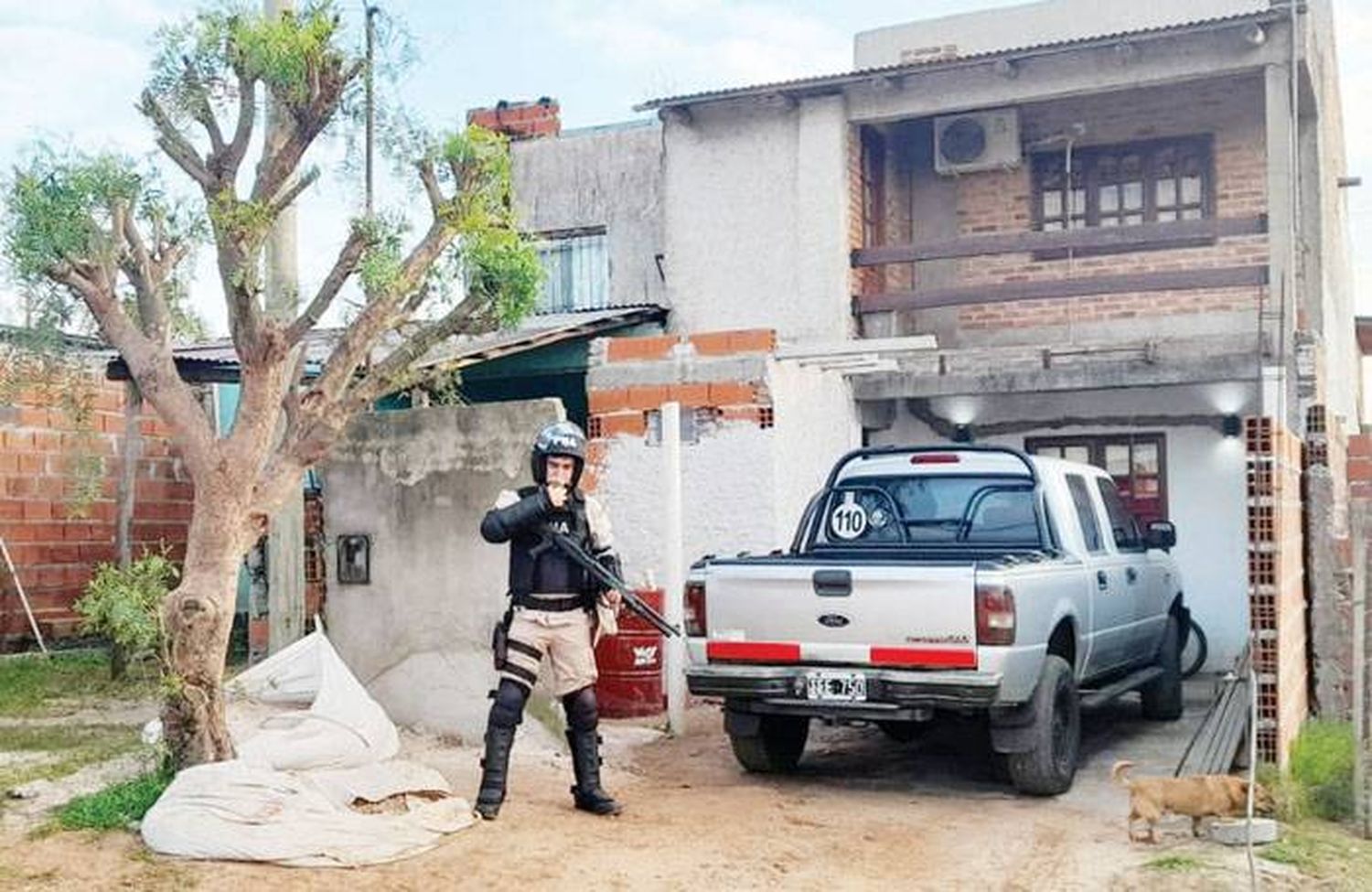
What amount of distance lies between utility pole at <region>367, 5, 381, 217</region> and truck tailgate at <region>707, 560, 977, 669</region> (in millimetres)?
2643

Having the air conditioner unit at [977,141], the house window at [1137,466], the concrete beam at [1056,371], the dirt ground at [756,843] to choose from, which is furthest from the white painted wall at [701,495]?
the air conditioner unit at [977,141]

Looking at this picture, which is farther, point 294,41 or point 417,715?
point 417,715

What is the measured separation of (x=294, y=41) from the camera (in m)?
6.52

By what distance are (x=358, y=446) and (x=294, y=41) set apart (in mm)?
3250

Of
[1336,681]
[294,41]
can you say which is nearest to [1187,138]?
[1336,681]

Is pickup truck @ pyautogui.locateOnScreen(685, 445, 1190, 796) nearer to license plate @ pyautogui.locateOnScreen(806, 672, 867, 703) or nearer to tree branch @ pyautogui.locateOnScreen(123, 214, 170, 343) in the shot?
license plate @ pyautogui.locateOnScreen(806, 672, 867, 703)

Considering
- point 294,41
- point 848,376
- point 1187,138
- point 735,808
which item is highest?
point 1187,138

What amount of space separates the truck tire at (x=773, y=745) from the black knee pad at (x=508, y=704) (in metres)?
1.53

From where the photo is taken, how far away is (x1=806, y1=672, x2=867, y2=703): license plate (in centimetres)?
725

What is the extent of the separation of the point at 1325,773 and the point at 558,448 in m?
4.30

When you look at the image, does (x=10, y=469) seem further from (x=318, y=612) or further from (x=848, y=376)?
(x=848, y=376)

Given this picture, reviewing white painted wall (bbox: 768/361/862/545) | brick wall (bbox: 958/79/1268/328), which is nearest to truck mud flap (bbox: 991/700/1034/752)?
white painted wall (bbox: 768/361/862/545)

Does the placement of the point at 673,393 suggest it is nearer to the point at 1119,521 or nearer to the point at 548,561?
the point at 1119,521

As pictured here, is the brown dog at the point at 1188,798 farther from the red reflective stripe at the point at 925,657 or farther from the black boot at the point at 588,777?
the black boot at the point at 588,777
